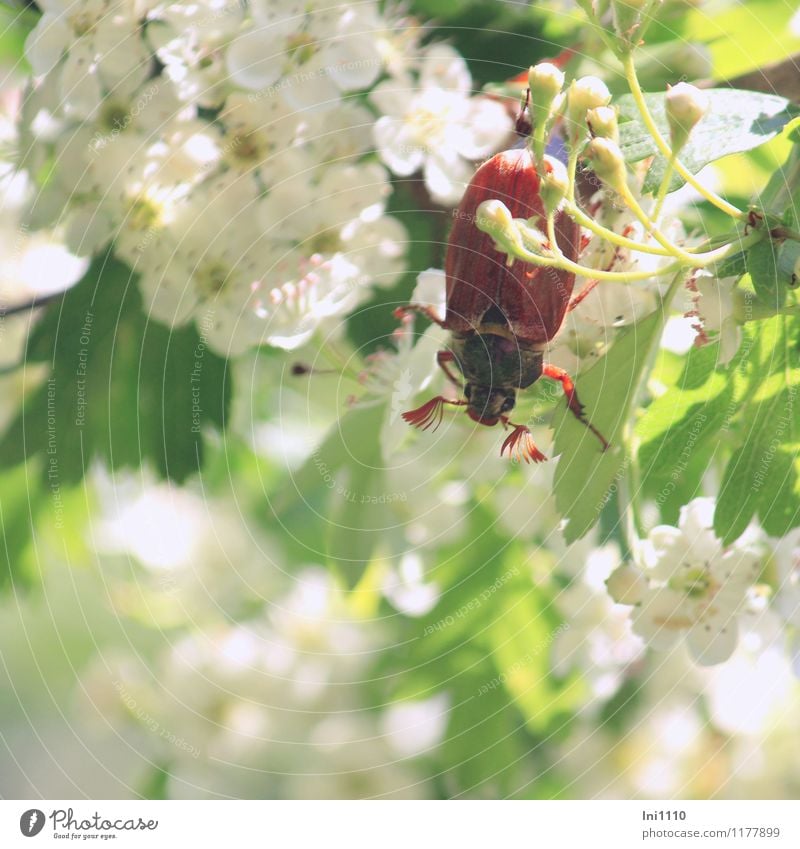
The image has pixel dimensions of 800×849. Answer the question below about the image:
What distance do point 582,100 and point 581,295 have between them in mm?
118

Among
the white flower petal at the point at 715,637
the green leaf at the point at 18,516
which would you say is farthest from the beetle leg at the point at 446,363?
the green leaf at the point at 18,516

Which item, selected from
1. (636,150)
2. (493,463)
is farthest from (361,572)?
(636,150)

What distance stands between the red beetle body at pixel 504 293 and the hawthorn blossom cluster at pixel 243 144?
0.17 m

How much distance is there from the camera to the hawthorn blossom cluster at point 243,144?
0.58 metres

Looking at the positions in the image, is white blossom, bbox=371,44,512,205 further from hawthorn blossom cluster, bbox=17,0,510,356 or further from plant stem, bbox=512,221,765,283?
plant stem, bbox=512,221,765,283

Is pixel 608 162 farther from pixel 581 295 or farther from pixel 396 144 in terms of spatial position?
pixel 396 144

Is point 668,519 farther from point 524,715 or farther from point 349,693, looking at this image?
point 349,693

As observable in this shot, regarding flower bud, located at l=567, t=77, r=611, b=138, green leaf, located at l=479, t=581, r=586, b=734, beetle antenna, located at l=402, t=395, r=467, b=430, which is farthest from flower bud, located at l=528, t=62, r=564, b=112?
green leaf, located at l=479, t=581, r=586, b=734

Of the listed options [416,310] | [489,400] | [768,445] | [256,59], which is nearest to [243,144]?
[256,59]

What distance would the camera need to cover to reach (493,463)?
2.56 feet

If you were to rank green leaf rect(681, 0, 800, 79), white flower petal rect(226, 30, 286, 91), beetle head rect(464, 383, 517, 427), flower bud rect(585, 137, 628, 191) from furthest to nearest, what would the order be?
green leaf rect(681, 0, 800, 79)
white flower petal rect(226, 30, 286, 91)
beetle head rect(464, 383, 517, 427)
flower bud rect(585, 137, 628, 191)

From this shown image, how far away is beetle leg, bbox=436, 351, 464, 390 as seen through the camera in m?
0.53

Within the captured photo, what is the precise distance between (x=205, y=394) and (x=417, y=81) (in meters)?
0.26

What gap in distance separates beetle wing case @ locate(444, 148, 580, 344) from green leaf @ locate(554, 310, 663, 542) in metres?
0.04
